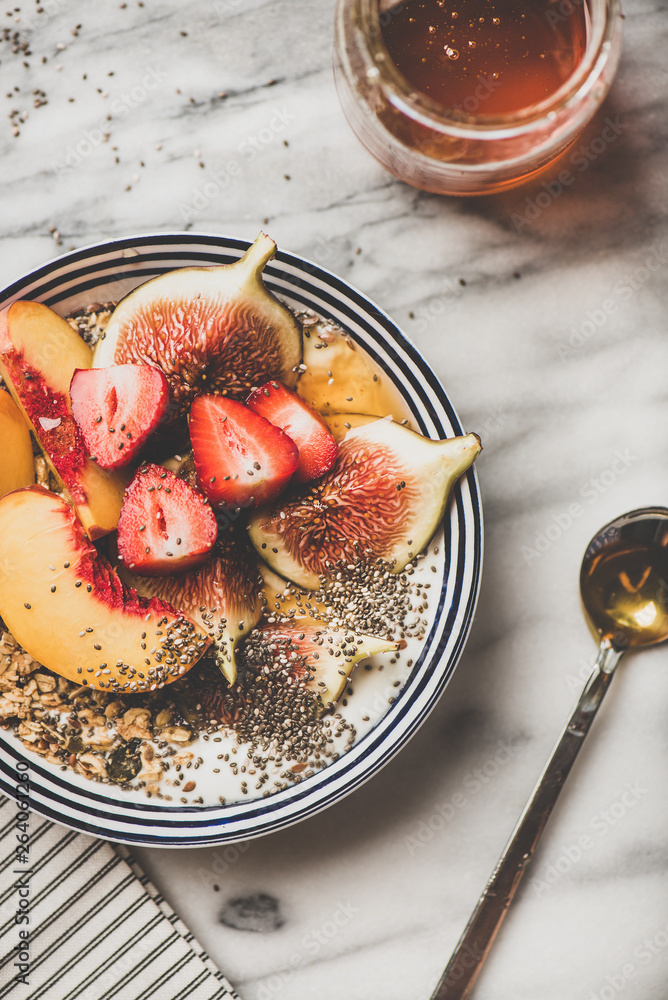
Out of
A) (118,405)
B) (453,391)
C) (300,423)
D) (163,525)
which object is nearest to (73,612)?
(163,525)

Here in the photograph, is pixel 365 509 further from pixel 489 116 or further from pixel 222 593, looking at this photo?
pixel 489 116

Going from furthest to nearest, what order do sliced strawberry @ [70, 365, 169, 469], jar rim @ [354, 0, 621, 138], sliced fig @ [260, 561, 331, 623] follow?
1. sliced fig @ [260, 561, 331, 623]
2. sliced strawberry @ [70, 365, 169, 469]
3. jar rim @ [354, 0, 621, 138]

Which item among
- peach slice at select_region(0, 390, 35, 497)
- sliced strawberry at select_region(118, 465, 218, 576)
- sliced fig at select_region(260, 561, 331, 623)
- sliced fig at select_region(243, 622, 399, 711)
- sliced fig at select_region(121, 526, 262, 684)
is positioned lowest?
sliced fig at select_region(243, 622, 399, 711)

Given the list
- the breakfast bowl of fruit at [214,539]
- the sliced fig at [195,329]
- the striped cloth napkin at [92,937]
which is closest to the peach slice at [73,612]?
the breakfast bowl of fruit at [214,539]

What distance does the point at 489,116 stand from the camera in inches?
36.0

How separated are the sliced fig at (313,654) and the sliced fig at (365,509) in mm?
80

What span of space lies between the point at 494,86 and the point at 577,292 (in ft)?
1.21

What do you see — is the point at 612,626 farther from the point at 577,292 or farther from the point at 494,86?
the point at 494,86

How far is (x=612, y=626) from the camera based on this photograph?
3.83 ft

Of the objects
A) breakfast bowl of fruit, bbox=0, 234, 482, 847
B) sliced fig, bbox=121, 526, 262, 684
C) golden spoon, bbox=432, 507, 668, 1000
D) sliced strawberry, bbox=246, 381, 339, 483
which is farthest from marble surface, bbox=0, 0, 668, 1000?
sliced fig, bbox=121, 526, 262, 684

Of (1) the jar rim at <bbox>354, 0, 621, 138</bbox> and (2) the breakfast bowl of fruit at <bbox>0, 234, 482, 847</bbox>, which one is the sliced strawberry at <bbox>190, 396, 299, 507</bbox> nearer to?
(2) the breakfast bowl of fruit at <bbox>0, 234, 482, 847</bbox>

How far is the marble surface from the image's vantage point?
Result: 119 centimetres

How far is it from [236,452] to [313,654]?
322 millimetres

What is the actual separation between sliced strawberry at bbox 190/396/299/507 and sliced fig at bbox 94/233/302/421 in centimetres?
7
